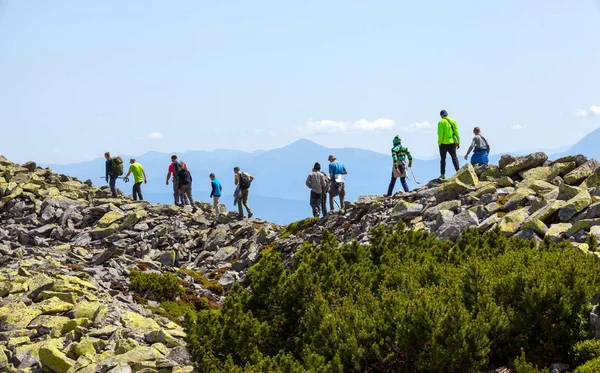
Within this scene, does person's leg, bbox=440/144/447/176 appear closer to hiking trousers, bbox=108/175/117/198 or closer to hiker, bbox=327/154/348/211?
hiker, bbox=327/154/348/211

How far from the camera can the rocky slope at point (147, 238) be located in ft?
44.8

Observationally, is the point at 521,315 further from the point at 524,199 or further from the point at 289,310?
the point at 524,199

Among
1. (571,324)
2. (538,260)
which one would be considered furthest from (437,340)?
(538,260)

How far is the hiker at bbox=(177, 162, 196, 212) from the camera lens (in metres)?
37.7

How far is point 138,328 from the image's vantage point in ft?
50.2

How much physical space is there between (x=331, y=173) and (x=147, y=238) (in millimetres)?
11574

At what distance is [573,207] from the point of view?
17906 millimetres

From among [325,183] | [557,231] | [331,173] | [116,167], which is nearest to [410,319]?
[557,231]

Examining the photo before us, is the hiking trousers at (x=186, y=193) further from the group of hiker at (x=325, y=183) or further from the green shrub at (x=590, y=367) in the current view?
the green shrub at (x=590, y=367)

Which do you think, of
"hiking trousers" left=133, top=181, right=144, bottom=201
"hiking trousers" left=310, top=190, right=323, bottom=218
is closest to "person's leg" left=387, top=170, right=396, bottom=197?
"hiking trousers" left=310, top=190, right=323, bottom=218

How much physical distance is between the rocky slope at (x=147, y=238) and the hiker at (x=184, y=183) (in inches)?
66.2

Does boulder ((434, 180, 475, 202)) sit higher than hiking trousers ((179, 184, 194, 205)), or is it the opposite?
hiking trousers ((179, 184, 194, 205))

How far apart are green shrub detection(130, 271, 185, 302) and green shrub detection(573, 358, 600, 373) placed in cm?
1596

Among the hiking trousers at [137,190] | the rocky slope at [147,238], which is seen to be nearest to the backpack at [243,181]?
the rocky slope at [147,238]
